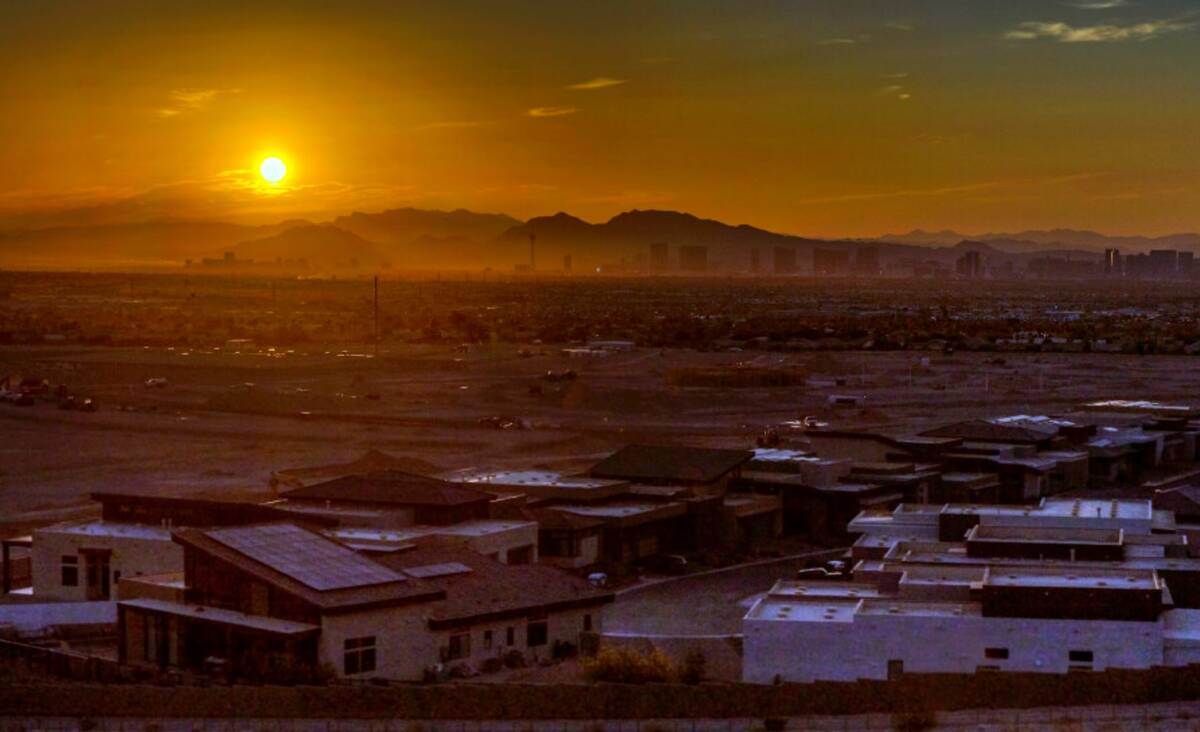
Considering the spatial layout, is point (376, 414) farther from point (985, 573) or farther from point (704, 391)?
point (985, 573)

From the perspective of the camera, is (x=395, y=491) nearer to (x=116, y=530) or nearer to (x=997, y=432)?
(x=116, y=530)

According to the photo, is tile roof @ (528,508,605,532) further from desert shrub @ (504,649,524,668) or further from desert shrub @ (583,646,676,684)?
desert shrub @ (583,646,676,684)

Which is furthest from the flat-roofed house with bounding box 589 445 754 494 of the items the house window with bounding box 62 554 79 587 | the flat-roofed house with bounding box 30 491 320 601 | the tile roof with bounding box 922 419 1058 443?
the house window with bounding box 62 554 79 587

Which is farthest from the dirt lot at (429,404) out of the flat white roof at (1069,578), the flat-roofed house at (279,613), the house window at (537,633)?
the flat white roof at (1069,578)

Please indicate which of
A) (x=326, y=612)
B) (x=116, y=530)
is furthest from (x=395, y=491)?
(x=326, y=612)

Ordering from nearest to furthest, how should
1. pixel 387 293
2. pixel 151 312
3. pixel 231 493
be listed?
pixel 231 493, pixel 151 312, pixel 387 293

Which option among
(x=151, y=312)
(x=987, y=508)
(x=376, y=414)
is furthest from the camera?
(x=151, y=312)

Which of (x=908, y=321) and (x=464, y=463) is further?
(x=908, y=321)

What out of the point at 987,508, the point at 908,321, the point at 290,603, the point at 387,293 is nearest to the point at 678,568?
the point at 987,508
